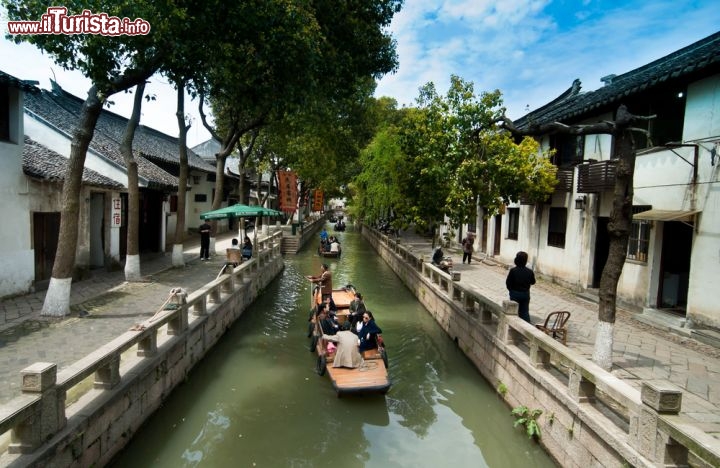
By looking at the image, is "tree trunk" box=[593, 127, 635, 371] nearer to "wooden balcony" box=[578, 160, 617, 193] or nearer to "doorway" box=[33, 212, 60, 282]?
"wooden balcony" box=[578, 160, 617, 193]

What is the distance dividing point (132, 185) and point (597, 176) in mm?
15003

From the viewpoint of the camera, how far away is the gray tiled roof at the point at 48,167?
38.1 feet

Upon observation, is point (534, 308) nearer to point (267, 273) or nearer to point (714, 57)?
point (714, 57)

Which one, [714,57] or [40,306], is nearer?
[714,57]

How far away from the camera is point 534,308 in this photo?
12.9 metres

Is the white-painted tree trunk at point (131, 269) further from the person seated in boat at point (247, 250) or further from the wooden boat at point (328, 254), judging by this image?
the wooden boat at point (328, 254)

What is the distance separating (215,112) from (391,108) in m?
22.7

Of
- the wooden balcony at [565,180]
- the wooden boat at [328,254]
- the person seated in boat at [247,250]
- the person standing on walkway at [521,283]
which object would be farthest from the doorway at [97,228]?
the wooden balcony at [565,180]

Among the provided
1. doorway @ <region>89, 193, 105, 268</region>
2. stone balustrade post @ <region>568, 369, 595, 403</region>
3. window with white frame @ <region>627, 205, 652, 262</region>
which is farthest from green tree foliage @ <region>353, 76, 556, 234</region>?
doorway @ <region>89, 193, 105, 268</region>

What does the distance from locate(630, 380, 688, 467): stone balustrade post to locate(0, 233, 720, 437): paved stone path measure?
1.70 m

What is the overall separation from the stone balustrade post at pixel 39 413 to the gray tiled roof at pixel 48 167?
8918 millimetres

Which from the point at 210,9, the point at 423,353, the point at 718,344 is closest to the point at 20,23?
the point at 210,9

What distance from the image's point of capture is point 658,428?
186 inches

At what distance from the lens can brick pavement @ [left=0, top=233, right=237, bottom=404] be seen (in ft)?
→ 24.5
